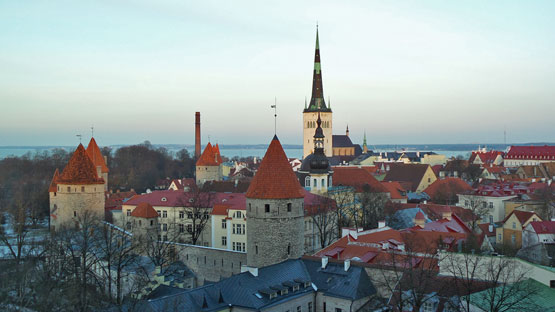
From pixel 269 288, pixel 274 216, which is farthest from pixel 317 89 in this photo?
pixel 269 288

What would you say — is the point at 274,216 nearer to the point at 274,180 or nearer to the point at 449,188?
the point at 274,180

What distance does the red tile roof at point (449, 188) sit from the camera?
182 ft

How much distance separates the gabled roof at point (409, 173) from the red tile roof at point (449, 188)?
31.7 feet

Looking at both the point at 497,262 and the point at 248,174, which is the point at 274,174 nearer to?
the point at 497,262

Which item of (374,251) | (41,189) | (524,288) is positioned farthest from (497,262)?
(41,189)

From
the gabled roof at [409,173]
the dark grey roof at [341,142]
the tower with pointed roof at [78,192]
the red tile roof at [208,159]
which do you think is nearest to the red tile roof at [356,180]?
the gabled roof at [409,173]

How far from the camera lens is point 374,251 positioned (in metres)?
25.9

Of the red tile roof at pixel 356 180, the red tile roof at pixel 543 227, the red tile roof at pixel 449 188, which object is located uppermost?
the red tile roof at pixel 356 180

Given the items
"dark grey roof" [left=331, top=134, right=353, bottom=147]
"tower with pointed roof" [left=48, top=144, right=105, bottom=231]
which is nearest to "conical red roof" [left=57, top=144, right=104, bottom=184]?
"tower with pointed roof" [left=48, top=144, right=105, bottom=231]

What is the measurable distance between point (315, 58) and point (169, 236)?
5219 cm

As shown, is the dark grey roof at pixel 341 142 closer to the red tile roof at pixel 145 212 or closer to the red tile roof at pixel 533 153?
the red tile roof at pixel 533 153

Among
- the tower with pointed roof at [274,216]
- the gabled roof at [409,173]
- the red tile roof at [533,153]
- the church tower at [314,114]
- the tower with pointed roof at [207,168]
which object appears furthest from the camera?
the red tile roof at [533,153]

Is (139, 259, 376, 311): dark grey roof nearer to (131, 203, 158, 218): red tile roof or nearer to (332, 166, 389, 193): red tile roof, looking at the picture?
(131, 203, 158, 218): red tile roof

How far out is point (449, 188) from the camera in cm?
5606
